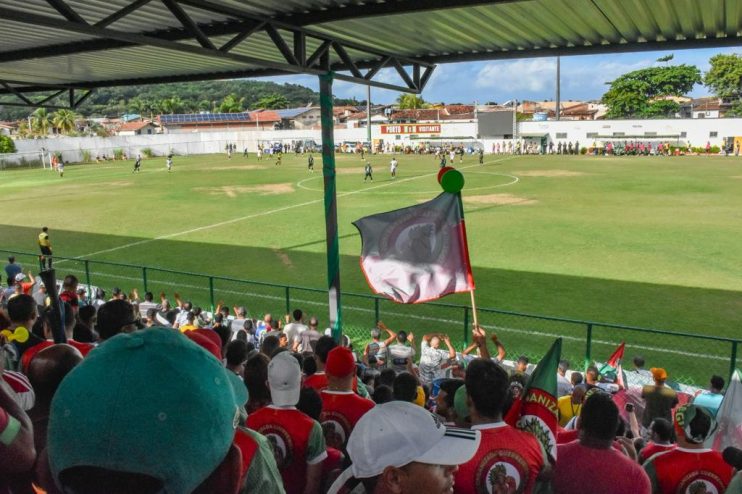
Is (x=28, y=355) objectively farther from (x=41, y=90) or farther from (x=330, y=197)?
(x=41, y=90)

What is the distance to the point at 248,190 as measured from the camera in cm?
3603

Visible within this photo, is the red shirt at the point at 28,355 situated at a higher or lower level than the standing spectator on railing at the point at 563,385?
higher

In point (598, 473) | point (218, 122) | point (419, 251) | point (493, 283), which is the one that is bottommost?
point (493, 283)

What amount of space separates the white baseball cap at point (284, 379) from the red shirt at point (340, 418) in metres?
0.57

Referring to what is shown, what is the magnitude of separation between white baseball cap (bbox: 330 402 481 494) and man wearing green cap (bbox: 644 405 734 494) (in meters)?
2.18

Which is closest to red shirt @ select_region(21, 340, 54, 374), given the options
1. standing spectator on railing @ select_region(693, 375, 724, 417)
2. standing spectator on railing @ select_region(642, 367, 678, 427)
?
standing spectator on railing @ select_region(642, 367, 678, 427)

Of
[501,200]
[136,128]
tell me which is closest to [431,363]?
[501,200]

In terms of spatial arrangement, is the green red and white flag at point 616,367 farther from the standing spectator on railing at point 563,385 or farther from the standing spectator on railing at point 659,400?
the standing spectator on railing at point 659,400

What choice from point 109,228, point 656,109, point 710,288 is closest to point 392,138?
point 656,109

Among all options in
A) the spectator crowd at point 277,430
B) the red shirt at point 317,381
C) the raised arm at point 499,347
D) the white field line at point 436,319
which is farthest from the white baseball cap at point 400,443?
the white field line at point 436,319

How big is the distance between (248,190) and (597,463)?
34.3 metres

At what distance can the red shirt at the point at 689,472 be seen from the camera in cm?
354

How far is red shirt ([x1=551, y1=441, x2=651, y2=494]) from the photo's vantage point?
9.89ft

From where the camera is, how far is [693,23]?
27.2 ft
